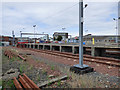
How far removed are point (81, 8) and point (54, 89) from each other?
425 centimetres

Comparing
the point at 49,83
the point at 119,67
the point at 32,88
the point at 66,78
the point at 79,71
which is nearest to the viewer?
the point at 32,88

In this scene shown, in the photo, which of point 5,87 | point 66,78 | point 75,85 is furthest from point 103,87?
point 5,87

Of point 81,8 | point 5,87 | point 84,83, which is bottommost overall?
point 5,87

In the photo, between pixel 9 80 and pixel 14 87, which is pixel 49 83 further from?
pixel 9 80

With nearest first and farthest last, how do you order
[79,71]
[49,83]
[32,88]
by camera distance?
[32,88], [49,83], [79,71]

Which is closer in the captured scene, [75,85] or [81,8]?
[75,85]

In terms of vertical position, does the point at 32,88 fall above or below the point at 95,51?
below

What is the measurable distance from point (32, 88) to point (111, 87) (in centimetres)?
287

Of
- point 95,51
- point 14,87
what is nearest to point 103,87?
point 14,87

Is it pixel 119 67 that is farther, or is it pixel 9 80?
pixel 119 67

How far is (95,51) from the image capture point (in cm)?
1145

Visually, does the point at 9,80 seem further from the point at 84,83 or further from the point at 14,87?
the point at 84,83

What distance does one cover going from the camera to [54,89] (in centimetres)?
352

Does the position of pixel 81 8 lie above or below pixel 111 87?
above
